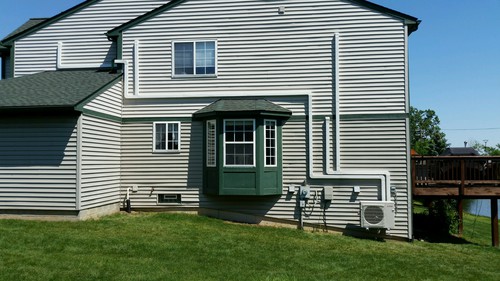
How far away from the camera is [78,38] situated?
47.2 feet

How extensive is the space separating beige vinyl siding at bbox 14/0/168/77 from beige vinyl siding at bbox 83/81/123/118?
2161mm

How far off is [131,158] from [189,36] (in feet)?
13.4

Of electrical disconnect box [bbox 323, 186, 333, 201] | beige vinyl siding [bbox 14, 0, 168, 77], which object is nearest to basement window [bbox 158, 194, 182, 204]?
electrical disconnect box [bbox 323, 186, 333, 201]

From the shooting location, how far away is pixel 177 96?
12.7 metres

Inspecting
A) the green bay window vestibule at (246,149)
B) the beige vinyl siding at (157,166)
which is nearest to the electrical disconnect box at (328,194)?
the green bay window vestibule at (246,149)

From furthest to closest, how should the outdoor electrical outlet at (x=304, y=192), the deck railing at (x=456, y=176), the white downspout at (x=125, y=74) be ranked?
1. the white downspout at (x=125, y=74)
2. the deck railing at (x=456, y=176)
3. the outdoor electrical outlet at (x=304, y=192)

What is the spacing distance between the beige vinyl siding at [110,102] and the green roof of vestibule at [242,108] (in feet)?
7.59

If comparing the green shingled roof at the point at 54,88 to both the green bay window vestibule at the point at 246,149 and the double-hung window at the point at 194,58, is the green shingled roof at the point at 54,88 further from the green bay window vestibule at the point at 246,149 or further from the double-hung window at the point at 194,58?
the green bay window vestibule at the point at 246,149

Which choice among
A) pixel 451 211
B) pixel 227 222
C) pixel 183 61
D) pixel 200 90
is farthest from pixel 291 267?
pixel 451 211

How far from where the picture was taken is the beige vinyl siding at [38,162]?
10.6 m

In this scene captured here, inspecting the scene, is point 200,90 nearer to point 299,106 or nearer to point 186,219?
point 299,106

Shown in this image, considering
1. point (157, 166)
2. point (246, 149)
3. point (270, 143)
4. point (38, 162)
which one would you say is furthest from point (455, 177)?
point (38, 162)

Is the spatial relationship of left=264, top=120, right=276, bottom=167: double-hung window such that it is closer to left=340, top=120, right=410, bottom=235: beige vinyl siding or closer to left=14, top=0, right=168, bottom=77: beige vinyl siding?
left=340, top=120, right=410, bottom=235: beige vinyl siding

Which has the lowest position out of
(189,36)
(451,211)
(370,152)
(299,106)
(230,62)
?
(451,211)
